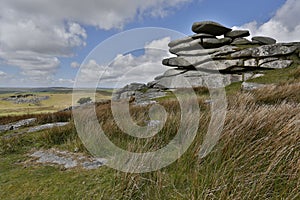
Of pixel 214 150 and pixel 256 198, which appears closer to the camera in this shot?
pixel 256 198

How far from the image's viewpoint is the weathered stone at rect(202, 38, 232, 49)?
20.2 meters

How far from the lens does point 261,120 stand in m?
3.05

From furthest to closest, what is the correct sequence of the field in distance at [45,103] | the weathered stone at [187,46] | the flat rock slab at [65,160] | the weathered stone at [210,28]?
the weathered stone at [187,46] → the weathered stone at [210,28] → the field in distance at [45,103] → the flat rock slab at [65,160]

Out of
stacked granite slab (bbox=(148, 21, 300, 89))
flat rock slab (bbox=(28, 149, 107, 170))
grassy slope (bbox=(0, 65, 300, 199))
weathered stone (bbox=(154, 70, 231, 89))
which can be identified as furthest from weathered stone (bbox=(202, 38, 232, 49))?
Answer: flat rock slab (bbox=(28, 149, 107, 170))

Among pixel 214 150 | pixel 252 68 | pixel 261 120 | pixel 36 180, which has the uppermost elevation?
pixel 252 68

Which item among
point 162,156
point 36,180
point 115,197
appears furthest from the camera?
point 162,156

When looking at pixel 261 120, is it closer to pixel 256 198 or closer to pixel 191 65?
pixel 256 198

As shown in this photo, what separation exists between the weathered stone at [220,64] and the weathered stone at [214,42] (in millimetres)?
2344

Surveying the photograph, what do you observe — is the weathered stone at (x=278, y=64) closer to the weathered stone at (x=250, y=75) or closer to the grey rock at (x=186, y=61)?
the weathered stone at (x=250, y=75)

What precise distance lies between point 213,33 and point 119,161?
21588 millimetres

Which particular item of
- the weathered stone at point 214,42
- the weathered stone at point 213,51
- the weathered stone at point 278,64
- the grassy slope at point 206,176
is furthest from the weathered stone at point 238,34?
the grassy slope at point 206,176

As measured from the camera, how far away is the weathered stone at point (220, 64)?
17.5 meters

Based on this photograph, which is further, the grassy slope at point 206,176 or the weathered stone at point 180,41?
the weathered stone at point 180,41

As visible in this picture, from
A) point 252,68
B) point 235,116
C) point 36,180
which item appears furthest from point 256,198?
point 252,68
